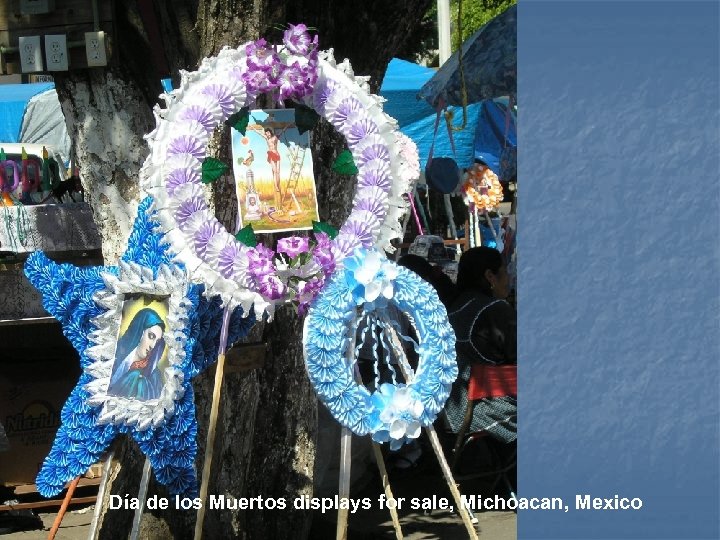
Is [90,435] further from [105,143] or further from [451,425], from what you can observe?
[451,425]

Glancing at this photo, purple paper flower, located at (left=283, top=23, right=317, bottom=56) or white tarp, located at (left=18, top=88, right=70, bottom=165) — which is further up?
purple paper flower, located at (left=283, top=23, right=317, bottom=56)

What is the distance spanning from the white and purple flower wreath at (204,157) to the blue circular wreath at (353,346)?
121 millimetres

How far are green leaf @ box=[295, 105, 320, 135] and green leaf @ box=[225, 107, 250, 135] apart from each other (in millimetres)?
184

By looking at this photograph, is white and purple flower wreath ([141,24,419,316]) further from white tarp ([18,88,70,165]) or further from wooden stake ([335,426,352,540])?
white tarp ([18,88,70,165])

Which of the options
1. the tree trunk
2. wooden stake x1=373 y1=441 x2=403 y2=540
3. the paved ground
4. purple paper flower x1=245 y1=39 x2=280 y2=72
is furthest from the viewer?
the paved ground

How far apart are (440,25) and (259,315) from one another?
42.4 feet

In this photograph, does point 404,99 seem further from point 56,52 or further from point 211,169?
point 211,169

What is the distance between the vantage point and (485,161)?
10.8m

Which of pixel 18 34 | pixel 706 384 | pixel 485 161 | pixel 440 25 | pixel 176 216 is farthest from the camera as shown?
pixel 440 25

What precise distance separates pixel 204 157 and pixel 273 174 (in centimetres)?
25

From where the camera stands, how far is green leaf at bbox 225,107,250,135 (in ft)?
13.5

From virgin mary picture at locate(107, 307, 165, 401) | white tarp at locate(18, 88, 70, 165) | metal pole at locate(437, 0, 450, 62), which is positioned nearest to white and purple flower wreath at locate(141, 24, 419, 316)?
virgin mary picture at locate(107, 307, 165, 401)

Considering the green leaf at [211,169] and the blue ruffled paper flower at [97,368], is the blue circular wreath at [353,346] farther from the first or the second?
the green leaf at [211,169]

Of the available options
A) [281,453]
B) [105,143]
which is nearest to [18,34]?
[105,143]
